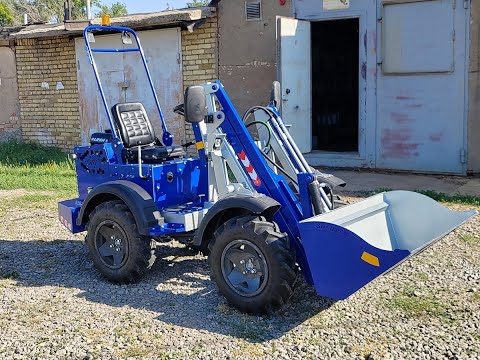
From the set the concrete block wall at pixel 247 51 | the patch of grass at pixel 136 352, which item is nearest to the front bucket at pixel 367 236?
the patch of grass at pixel 136 352

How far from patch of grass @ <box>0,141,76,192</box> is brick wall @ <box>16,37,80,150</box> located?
0.34 m

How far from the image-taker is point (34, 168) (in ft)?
36.8

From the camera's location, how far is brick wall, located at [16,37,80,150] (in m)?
12.8

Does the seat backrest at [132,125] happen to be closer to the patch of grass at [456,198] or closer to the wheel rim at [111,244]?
the wheel rim at [111,244]

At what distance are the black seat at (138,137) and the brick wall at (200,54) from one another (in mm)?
5496

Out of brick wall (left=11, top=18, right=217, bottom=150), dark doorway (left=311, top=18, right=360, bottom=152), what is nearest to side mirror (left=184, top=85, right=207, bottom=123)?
dark doorway (left=311, top=18, right=360, bottom=152)

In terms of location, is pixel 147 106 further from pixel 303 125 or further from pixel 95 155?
pixel 95 155

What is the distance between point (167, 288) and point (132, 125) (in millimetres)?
1493

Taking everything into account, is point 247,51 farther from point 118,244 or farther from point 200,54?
point 118,244

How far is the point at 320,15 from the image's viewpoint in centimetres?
989

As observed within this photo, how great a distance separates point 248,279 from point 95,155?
191 centimetres

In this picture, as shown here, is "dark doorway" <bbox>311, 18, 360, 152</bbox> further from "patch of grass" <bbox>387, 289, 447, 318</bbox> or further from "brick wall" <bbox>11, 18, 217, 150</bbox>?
"patch of grass" <bbox>387, 289, 447, 318</bbox>

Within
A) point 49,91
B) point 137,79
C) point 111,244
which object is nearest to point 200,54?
point 137,79

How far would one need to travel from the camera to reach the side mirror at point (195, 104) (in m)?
4.55
